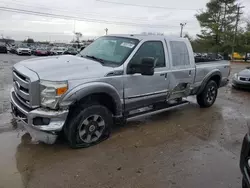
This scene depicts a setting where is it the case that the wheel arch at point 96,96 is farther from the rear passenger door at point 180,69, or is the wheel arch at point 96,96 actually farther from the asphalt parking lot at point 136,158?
the rear passenger door at point 180,69


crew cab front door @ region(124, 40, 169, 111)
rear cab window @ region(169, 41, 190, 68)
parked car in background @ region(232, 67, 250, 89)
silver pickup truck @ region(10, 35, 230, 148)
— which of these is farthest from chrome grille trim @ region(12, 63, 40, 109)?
parked car in background @ region(232, 67, 250, 89)

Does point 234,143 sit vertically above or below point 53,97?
below

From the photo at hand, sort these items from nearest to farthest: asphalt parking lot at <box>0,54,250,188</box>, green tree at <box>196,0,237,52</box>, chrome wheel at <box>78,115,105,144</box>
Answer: asphalt parking lot at <box>0,54,250,188</box> → chrome wheel at <box>78,115,105,144</box> → green tree at <box>196,0,237,52</box>

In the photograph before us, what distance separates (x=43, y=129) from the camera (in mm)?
3648

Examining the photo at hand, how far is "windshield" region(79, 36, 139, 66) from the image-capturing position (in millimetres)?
4605

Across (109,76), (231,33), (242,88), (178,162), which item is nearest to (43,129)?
(109,76)

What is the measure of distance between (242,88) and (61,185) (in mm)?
9621

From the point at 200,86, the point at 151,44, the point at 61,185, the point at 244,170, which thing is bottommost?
the point at 61,185

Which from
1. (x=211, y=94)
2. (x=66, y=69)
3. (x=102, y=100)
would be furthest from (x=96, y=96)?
(x=211, y=94)

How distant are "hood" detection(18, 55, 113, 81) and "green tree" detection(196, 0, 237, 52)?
40.0 m

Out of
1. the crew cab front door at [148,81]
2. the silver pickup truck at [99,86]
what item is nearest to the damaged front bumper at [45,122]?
the silver pickup truck at [99,86]

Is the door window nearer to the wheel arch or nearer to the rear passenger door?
the rear passenger door

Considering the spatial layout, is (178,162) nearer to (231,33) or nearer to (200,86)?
(200,86)

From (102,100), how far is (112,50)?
3.59 ft
